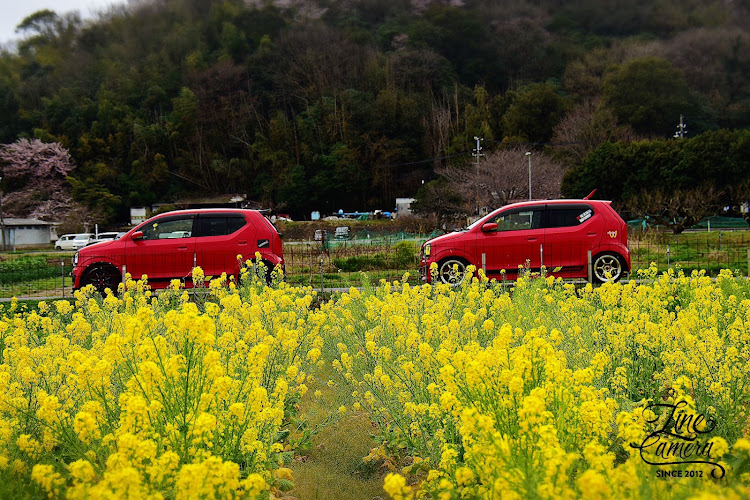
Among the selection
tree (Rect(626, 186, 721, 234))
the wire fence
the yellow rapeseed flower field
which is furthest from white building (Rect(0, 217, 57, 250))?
the yellow rapeseed flower field

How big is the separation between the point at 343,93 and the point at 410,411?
67466mm

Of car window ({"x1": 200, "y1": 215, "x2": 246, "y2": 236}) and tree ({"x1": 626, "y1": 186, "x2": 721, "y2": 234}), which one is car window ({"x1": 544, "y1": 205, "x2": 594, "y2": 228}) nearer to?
car window ({"x1": 200, "y1": 215, "x2": 246, "y2": 236})

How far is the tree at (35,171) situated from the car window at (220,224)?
47460mm

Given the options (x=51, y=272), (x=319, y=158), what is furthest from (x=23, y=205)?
(x=51, y=272)

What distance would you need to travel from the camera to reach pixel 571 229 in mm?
9695

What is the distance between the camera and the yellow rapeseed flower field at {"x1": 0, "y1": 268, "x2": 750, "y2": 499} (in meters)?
2.08

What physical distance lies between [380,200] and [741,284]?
185 ft

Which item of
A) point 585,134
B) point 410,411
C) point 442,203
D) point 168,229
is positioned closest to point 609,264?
point 168,229

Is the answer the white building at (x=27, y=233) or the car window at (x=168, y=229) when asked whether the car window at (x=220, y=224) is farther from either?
the white building at (x=27, y=233)

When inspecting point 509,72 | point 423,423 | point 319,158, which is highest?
point 509,72

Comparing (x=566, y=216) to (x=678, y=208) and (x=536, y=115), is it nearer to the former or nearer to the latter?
(x=678, y=208)

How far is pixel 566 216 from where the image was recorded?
982 centimetres

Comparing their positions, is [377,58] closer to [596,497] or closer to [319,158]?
[319,158]

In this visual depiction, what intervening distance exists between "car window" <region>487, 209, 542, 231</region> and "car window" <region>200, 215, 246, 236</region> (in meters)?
4.09
